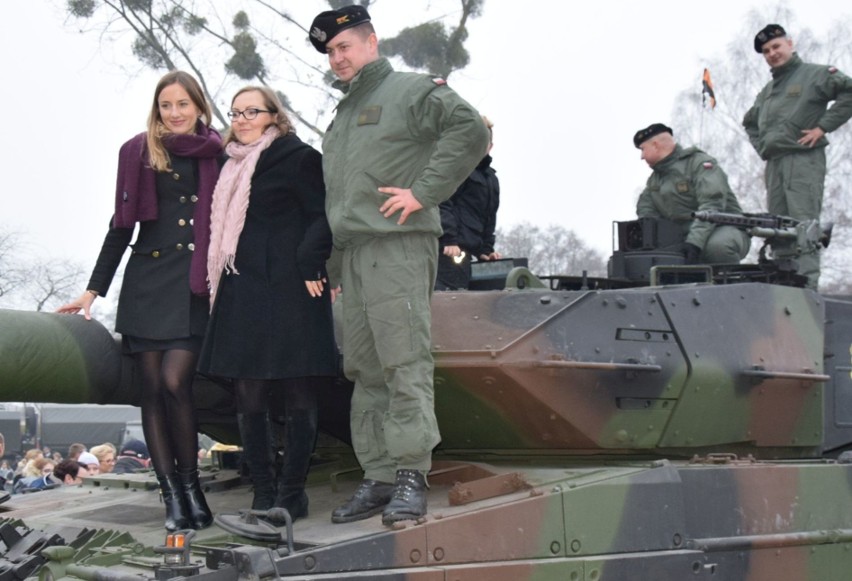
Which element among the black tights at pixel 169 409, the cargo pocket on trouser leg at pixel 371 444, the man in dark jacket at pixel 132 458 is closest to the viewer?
the cargo pocket on trouser leg at pixel 371 444

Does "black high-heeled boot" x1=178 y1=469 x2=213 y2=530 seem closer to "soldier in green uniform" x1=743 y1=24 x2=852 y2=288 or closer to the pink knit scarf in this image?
the pink knit scarf

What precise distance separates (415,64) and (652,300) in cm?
1422

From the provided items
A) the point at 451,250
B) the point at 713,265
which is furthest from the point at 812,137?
the point at 451,250

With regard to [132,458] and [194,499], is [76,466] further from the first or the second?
[194,499]

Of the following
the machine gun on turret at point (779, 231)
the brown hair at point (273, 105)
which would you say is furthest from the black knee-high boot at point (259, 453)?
the machine gun on turret at point (779, 231)

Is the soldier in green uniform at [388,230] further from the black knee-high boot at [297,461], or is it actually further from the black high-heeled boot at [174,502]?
the black high-heeled boot at [174,502]

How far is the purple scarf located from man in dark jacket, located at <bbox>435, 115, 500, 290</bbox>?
6.15 ft

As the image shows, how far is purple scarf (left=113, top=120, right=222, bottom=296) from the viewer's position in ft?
20.6

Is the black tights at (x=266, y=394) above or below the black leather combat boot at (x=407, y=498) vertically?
above

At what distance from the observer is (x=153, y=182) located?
6320 millimetres

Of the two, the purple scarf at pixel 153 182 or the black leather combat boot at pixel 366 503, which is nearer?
the black leather combat boot at pixel 366 503

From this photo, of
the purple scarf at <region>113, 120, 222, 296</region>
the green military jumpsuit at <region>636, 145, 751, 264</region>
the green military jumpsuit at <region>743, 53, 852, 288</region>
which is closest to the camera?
Result: the purple scarf at <region>113, 120, 222, 296</region>

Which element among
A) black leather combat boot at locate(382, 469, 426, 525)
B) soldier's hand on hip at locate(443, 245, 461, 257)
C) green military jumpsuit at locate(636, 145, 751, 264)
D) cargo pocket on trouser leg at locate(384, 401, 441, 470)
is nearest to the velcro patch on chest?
cargo pocket on trouser leg at locate(384, 401, 441, 470)

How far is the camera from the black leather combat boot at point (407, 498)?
17.7 feet
